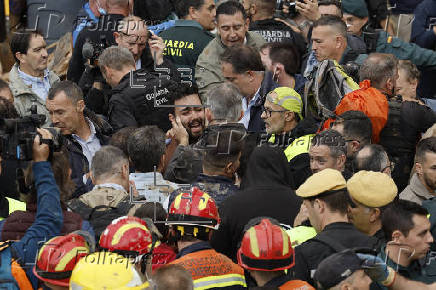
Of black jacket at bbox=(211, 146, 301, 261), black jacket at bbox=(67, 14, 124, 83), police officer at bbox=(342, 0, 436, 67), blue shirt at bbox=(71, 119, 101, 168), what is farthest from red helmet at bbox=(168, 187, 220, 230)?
police officer at bbox=(342, 0, 436, 67)

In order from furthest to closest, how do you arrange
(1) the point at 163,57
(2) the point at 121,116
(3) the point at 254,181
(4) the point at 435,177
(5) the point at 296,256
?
(1) the point at 163,57
(2) the point at 121,116
(4) the point at 435,177
(3) the point at 254,181
(5) the point at 296,256

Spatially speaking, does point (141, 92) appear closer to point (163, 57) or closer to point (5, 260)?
point (163, 57)

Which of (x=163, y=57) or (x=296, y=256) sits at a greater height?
(x=163, y=57)

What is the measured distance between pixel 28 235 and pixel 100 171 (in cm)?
138

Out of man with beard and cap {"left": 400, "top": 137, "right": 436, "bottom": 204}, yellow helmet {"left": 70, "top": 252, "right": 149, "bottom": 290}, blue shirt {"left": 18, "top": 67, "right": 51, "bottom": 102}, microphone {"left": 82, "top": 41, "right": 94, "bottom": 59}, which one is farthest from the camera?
microphone {"left": 82, "top": 41, "right": 94, "bottom": 59}

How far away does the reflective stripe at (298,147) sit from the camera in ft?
24.1

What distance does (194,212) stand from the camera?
214 inches

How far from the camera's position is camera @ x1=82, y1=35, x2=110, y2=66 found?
8906mm

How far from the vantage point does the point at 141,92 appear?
27.4 feet

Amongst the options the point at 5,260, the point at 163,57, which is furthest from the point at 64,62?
the point at 5,260

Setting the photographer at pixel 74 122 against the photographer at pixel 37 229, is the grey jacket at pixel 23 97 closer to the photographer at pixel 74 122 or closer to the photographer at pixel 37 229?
the photographer at pixel 74 122

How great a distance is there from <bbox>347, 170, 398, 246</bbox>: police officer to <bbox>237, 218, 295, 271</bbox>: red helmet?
954mm

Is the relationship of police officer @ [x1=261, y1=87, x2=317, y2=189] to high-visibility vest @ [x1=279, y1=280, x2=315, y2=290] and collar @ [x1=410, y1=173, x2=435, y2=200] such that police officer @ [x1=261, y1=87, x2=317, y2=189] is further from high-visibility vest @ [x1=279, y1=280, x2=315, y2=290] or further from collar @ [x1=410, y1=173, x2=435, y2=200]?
high-visibility vest @ [x1=279, y1=280, x2=315, y2=290]

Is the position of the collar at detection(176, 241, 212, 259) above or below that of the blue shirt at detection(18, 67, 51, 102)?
below
